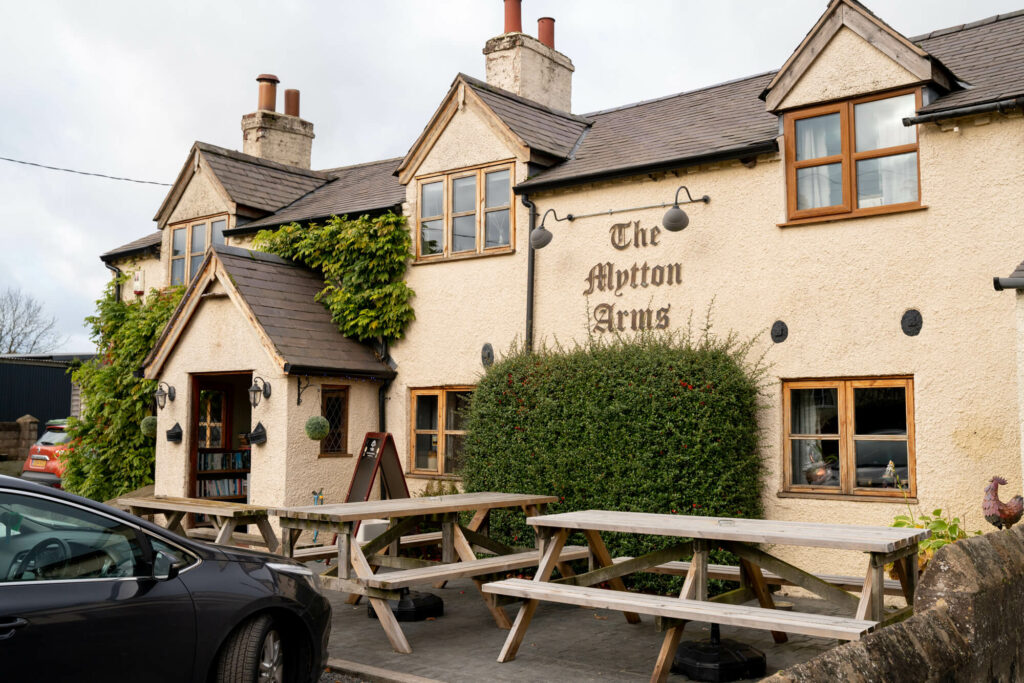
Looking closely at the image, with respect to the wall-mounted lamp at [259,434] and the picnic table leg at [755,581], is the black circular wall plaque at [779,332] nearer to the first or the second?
the picnic table leg at [755,581]

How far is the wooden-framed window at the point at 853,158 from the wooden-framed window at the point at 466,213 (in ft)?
13.2

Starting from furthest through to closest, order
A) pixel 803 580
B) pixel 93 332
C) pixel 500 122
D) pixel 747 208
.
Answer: pixel 93 332
pixel 500 122
pixel 747 208
pixel 803 580

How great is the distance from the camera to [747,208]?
1059 centimetres

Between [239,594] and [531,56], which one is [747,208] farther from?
[239,594]

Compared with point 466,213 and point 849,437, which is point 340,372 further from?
point 849,437

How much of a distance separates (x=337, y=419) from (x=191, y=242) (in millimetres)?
5695

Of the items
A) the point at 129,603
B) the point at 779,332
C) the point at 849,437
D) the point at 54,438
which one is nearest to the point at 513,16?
the point at 779,332

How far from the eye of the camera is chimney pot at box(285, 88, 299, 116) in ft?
65.5

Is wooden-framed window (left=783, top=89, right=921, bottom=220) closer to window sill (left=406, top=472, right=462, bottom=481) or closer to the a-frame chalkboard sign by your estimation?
the a-frame chalkboard sign

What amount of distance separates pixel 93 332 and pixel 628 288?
10.8m

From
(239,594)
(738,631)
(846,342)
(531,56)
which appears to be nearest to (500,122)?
(531,56)

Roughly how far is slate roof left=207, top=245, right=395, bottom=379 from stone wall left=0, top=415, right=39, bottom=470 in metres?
20.0

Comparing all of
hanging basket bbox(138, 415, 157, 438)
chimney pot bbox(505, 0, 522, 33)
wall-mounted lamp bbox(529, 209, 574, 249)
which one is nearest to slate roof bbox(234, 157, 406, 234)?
wall-mounted lamp bbox(529, 209, 574, 249)

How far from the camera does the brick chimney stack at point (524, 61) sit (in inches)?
604
